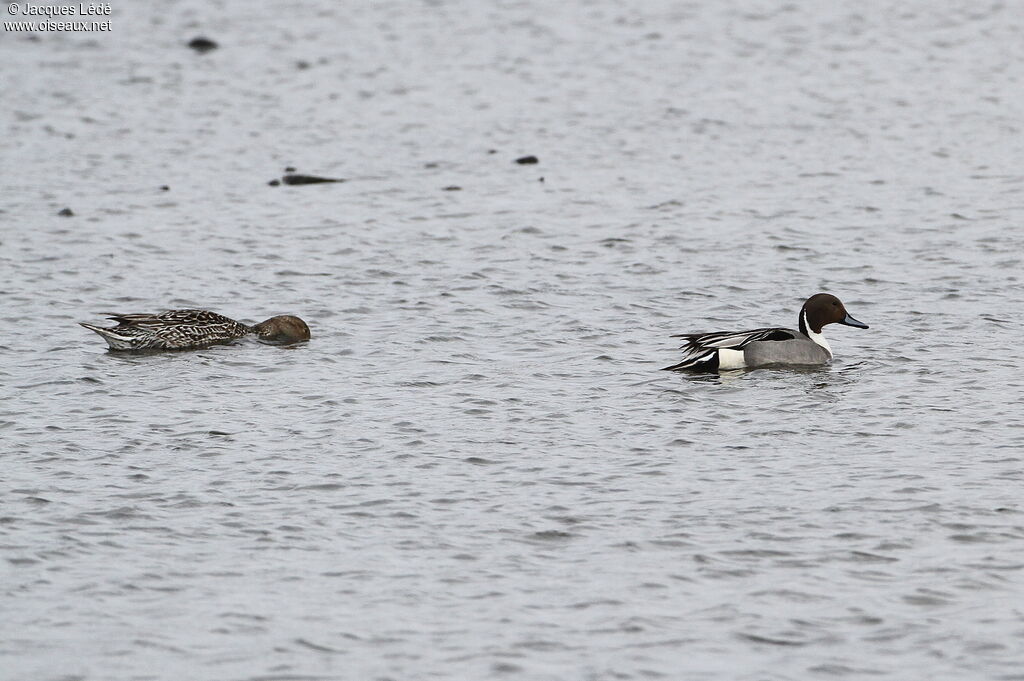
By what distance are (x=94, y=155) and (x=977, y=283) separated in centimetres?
1305

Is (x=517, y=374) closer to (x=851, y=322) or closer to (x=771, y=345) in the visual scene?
(x=771, y=345)

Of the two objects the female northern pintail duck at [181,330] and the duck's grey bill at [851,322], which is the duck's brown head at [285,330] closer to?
the female northern pintail duck at [181,330]

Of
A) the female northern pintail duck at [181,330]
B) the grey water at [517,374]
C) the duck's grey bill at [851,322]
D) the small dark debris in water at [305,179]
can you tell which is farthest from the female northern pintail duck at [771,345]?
the small dark debris in water at [305,179]

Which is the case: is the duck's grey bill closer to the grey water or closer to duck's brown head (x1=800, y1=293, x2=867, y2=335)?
duck's brown head (x1=800, y1=293, x2=867, y2=335)

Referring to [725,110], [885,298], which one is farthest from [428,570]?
[725,110]

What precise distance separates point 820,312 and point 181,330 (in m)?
5.82

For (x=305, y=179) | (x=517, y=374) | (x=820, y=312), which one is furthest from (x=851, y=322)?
(x=305, y=179)

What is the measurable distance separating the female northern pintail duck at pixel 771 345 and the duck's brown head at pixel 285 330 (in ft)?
11.2

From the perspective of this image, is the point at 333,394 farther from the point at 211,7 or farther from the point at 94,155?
the point at 211,7

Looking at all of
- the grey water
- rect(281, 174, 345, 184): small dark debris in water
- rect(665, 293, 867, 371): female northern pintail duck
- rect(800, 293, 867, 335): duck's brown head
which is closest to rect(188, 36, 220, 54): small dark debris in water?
the grey water

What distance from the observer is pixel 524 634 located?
8672mm

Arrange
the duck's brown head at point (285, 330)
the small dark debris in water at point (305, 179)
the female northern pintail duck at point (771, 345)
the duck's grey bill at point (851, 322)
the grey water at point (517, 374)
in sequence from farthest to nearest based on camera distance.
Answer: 1. the small dark debris in water at point (305, 179)
2. the duck's brown head at point (285, 330)
3. the duck's grey bill at point (851, 322)
4. the female northern pintail duck at point (771, 345)
5. the grey water at point (517, 374)

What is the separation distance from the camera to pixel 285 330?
15.3 meters

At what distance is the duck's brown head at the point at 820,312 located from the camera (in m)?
15.0
